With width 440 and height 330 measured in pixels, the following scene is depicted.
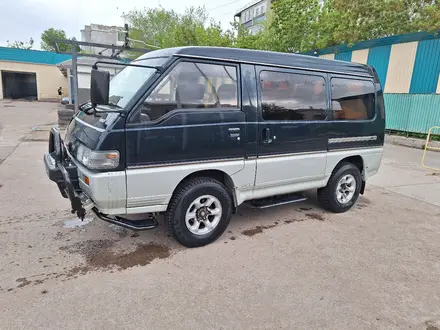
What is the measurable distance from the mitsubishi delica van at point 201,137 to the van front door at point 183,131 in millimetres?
11

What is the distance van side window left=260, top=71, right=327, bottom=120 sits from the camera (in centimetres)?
379

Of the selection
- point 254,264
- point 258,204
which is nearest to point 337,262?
point 254,264

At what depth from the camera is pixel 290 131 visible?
13.1 feet

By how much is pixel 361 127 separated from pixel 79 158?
400cm

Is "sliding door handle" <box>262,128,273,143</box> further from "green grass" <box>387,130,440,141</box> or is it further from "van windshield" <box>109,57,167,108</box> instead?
"green grass" <box>387,130,440,141</box>

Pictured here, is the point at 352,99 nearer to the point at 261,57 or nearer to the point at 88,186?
the point at 261,57

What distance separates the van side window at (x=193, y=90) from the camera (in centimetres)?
313

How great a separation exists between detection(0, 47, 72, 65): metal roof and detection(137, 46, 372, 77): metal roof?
31.5 meters

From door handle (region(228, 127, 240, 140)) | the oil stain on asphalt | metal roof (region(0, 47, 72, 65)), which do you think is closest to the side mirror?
A: door handle (region(228, 127, 240, 140))

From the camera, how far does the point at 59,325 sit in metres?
2.35

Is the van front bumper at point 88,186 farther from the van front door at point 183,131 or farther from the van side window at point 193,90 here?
the van side window at point 193,90

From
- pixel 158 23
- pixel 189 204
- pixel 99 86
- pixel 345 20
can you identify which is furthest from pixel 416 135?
pixel 158 23

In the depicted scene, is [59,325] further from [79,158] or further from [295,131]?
[295,131]

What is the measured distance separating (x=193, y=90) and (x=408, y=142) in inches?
449
